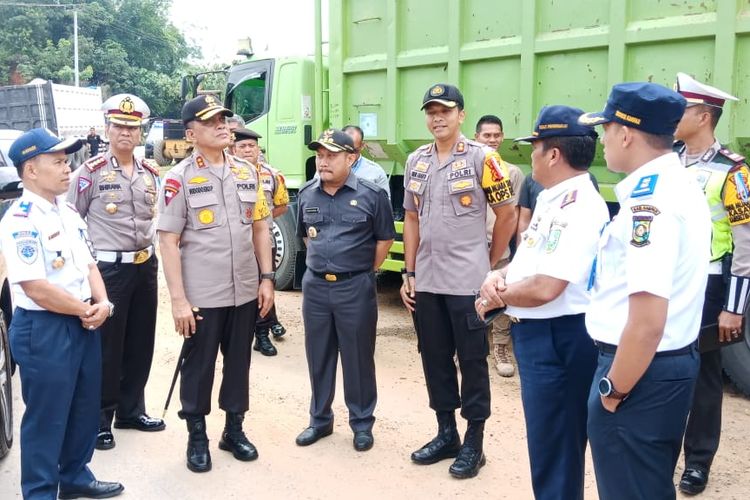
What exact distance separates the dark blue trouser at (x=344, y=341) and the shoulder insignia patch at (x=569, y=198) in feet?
5.79

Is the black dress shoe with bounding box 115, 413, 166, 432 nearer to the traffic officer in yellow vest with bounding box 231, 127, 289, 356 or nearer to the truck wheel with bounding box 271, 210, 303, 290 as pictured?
the traffic officer in yellow vest with bounding box 231, 127, 289, 356

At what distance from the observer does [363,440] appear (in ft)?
13.1

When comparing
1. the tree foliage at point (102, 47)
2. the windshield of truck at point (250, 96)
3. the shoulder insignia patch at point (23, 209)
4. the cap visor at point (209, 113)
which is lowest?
the shoulder insignia patch at point (23, 209)

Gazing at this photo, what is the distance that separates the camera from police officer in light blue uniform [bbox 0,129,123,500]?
296 centimetres

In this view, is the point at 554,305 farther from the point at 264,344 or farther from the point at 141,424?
the point at 264,344

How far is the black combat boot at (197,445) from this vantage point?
147 inches

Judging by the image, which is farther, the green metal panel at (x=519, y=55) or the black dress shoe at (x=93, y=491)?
the green metal panel at (x=519, y=55)

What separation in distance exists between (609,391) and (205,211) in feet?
7.58

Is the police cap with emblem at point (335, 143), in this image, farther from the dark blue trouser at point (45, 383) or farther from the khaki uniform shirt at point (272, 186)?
the dark blue trouser at point (45, 383)

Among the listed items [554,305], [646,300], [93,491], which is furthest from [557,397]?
[93,491]

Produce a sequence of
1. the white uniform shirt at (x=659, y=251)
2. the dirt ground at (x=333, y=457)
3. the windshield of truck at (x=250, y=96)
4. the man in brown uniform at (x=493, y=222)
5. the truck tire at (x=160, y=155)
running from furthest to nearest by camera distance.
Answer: the truck tire at (x=160, y=155)
the windshield of truck at (x=250, y=96)
the man in brown uniform at (x=493, y=222)
the dirt ground at (x=333, y=457)
the white uniform shirt at (x=659, y=251)

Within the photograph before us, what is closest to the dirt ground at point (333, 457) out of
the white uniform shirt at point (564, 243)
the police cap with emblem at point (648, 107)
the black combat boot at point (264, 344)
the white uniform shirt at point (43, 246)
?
the black combat boot at point (264, 344)

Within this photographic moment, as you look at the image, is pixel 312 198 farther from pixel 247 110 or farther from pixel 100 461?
pixel 247 110

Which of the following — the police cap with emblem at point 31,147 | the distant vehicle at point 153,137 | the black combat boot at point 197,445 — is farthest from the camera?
the distant vehicle at point 153,137
